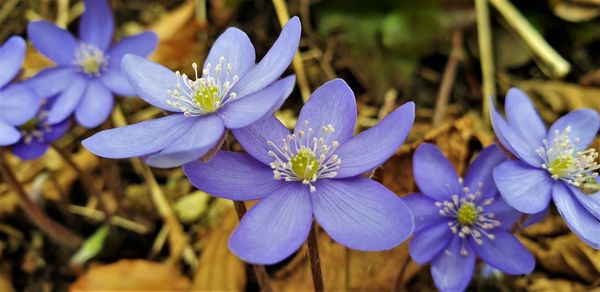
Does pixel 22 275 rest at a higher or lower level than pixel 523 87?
lower

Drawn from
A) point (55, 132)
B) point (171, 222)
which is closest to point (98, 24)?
point (55, 132)

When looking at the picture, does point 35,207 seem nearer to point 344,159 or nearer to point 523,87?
point 344,159

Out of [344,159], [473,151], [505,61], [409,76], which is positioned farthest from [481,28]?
[344,159]

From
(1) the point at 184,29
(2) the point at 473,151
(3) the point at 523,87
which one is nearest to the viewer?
(2) the point at 473,151

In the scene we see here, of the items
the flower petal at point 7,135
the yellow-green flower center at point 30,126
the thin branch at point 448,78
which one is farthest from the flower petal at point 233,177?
the thin branch at point 448,78

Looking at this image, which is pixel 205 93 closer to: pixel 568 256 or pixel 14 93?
pixel 14 93

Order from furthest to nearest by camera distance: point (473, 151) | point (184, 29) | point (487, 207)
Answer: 1. point (184, 29)
2. point (473, 151)
3. point (487, 207)
